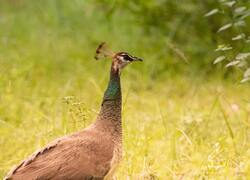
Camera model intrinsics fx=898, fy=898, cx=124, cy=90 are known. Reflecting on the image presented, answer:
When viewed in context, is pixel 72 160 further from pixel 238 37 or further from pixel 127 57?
pixel 238 37

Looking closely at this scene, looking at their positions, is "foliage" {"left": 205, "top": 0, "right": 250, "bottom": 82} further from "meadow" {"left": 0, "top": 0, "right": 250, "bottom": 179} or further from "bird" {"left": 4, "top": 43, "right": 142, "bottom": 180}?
"bird" {"left": 4, "top": 43, "right": 142, "bottom": 180}

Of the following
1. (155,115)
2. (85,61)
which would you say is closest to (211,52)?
(85,61)

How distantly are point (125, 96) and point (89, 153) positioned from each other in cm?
266

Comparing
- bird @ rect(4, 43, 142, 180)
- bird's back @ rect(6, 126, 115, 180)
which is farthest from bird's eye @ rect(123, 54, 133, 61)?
bird's back @ rect(6, 126, 115, 180)

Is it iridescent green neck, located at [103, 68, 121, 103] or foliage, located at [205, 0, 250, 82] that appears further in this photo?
foliage, located at [205, 0, 250, 82]

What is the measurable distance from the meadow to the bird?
1.53 ft

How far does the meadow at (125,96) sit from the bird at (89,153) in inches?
18.4

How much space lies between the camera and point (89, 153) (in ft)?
15.4

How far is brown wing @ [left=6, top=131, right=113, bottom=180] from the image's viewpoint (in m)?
4.59

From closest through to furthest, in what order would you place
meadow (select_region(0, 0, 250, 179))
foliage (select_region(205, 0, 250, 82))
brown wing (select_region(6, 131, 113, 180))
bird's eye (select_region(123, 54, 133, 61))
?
1. brown wing (select_region(6, 131, 113, 180))
2. bird's eye (select_region(123, 54, 133, 61))
3. meadow (select_region(0, 0, 250, 179))
4. foliage (select_region(205, 0, 250, 82))

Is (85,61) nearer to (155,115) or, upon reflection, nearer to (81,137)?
(155,115)

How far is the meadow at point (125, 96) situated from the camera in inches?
219

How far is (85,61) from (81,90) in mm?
1140

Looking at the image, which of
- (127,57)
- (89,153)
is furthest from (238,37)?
(89,153)
